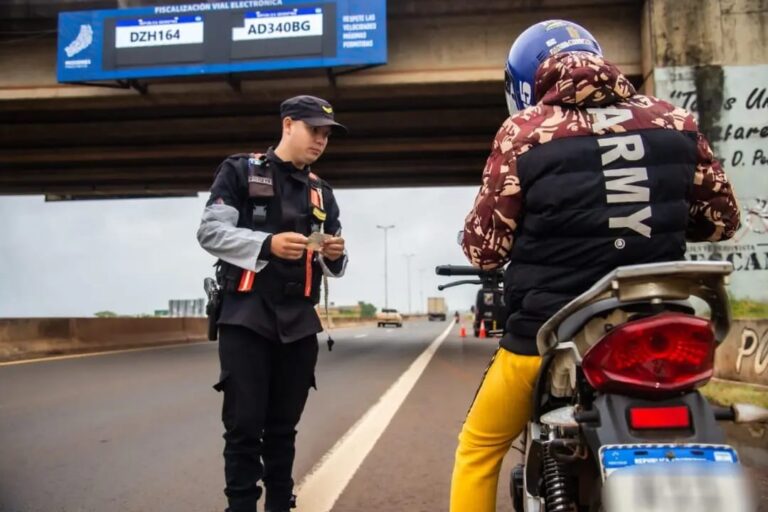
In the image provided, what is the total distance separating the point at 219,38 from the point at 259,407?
484 inches

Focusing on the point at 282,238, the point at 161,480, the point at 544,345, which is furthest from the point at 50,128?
the point at 544,345

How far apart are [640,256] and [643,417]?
0.50m

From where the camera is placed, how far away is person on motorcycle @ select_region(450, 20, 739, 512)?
183 centimetres

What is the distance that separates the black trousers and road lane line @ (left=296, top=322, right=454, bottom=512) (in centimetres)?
57

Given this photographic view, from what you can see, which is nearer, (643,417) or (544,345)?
(643,417)

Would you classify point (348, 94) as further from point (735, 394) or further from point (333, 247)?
point (333, 247)

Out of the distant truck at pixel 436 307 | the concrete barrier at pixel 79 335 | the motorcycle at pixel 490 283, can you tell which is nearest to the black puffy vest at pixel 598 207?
the motorcycle at pixel 490 283

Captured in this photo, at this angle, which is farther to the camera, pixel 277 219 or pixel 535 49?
pixel 277 219

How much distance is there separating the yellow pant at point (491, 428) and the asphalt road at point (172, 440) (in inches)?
58.0

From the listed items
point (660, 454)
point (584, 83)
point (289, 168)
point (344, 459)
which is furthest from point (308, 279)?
point (344, 459)

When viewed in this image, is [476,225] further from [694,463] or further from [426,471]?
[426,471]

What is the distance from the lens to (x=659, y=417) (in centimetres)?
156

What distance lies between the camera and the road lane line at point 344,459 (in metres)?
3.56

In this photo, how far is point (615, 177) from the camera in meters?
1.83
